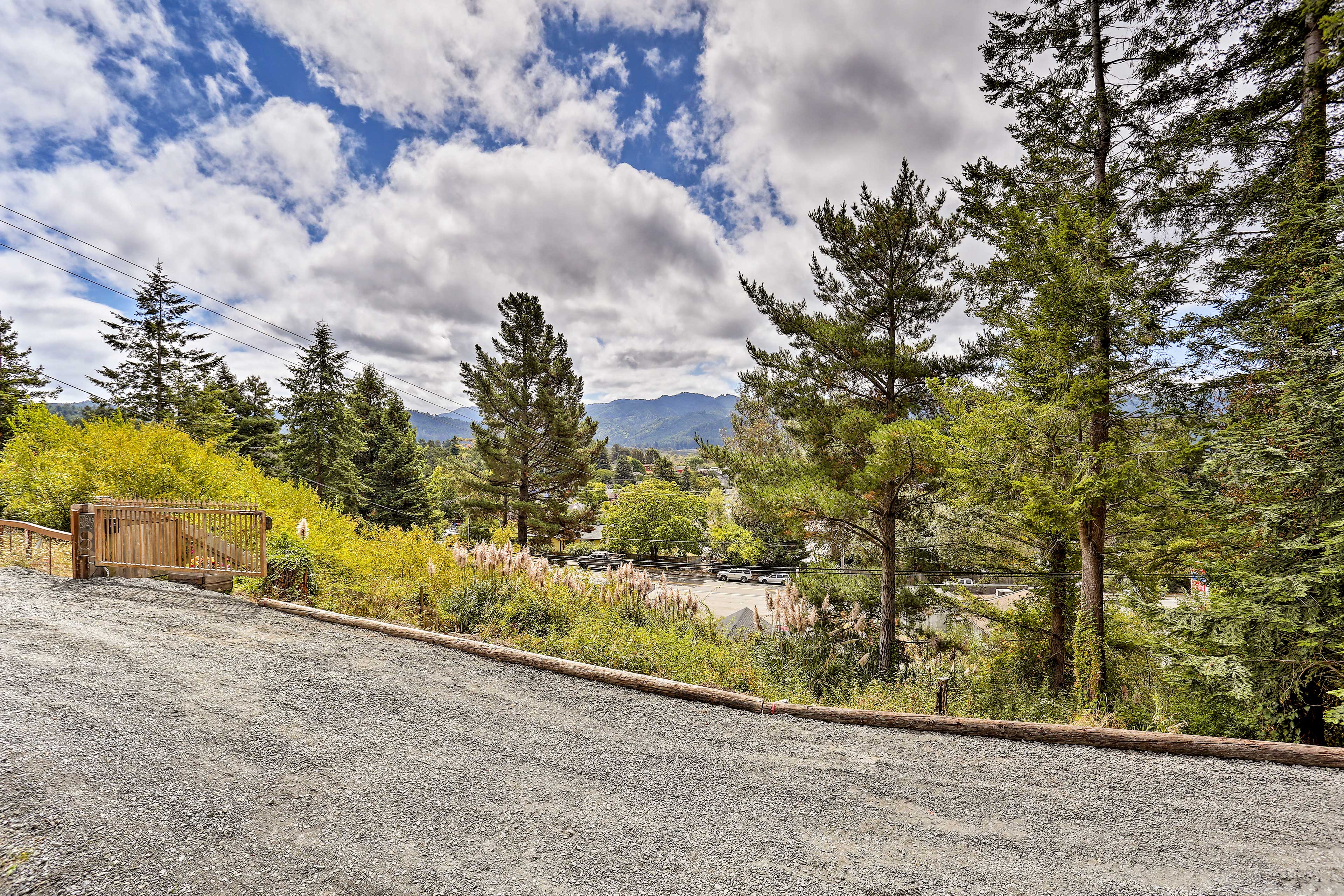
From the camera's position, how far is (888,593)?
10.1 m

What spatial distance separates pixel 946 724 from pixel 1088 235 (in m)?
6.00

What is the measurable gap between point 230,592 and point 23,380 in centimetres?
3079

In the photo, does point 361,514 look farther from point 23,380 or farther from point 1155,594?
point 1155,594

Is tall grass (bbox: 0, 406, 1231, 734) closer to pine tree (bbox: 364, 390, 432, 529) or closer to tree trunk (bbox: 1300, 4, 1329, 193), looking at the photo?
tree trunk (bbox: 1300, 4, 1329, 193)

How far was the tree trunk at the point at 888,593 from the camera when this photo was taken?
32.1 feet

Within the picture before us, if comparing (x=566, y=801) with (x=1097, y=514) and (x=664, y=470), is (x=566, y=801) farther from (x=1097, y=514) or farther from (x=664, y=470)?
(x=664, y=470)

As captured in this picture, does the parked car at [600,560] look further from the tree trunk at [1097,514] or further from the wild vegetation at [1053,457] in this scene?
the tree trunk at [1097,514]

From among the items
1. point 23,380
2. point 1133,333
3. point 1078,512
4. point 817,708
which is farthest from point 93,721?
point 23,380

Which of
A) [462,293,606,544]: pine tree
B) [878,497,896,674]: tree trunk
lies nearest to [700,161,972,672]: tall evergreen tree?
[878,497,896,674]: tree trunk

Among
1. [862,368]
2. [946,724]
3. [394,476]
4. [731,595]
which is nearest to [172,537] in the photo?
[946,724]

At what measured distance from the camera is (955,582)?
434 inches

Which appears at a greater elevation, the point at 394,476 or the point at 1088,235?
the point at 1088,235

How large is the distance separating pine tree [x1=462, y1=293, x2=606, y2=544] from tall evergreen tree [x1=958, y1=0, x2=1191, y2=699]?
1638 cm

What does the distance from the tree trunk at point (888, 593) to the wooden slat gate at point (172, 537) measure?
11.3 m
